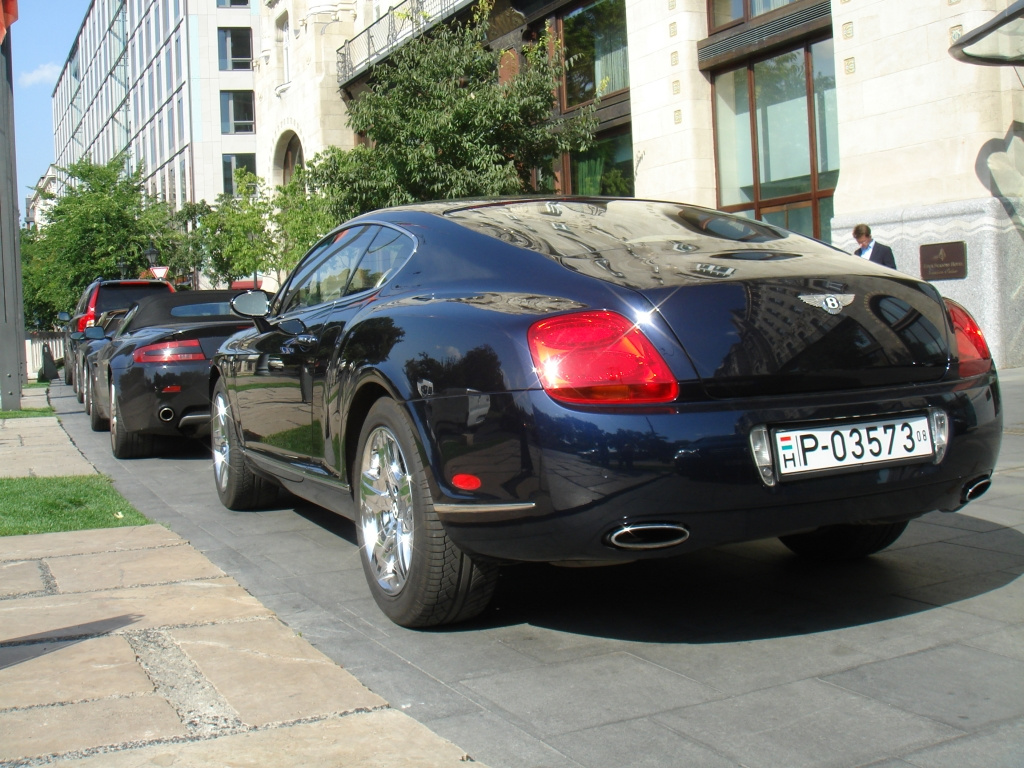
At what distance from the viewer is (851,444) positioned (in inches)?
131

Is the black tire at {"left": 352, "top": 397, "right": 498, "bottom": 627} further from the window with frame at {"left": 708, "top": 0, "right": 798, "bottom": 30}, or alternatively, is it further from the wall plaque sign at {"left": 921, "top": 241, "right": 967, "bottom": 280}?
the window with frame at {"left": 708, "top": 0, "right": 798, "bottom": 30}

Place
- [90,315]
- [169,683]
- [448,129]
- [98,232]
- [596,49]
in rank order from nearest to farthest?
1. [169,683]
2. [448,129]
3. [596,49]
4. [90,315]
5. [98,232]

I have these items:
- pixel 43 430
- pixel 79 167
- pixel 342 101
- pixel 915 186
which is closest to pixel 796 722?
pixel 43 430

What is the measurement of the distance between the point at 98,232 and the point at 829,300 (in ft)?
138

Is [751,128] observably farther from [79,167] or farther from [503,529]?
[79,167]

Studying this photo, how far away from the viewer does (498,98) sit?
15.5 metres

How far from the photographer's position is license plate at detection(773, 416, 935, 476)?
10.6 ft

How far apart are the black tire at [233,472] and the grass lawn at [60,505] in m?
0.49

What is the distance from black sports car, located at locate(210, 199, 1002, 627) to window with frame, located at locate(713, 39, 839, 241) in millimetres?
11879

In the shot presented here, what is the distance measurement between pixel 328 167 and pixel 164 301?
19.6 feet

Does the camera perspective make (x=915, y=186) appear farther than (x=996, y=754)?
Yes

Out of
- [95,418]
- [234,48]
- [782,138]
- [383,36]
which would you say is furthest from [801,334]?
[234,48]

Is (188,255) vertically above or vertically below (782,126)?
above

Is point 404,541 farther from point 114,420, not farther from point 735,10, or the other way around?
point 735,10
